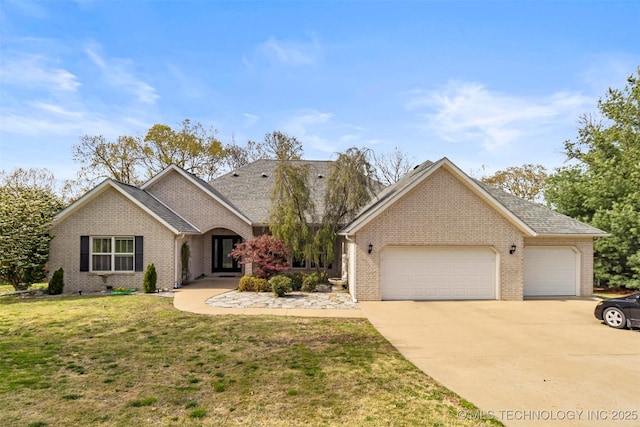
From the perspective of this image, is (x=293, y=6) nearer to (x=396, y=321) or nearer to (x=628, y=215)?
(x=396, y=321)

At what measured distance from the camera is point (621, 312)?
→ 10.5 meters

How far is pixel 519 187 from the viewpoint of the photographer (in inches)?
1492

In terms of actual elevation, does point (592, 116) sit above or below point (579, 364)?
above

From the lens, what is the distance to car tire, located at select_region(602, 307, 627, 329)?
10.4 m

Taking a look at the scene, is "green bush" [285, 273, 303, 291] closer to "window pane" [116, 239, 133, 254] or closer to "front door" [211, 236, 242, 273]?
"front door" [211, 236, 242, 273]

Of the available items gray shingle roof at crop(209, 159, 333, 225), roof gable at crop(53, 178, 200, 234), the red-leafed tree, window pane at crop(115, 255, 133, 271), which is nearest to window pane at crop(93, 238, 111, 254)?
window pane at crop(115, 255, 133, 271)

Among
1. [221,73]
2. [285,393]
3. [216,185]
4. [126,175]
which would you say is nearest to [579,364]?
[285,393]

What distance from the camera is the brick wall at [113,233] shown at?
16578mm

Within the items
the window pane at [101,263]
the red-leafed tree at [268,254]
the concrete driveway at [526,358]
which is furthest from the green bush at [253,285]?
the window pane at [101,263]

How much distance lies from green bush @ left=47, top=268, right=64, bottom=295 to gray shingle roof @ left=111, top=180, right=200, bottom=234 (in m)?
4.57

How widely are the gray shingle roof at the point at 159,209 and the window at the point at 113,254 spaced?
1767 millimetres

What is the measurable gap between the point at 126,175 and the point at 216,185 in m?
16.8

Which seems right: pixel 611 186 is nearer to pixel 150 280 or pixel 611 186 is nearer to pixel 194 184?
pixel 194 184

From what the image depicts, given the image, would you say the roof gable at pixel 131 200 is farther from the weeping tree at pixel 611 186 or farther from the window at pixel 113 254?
the weeping tree at pixel 611 186
